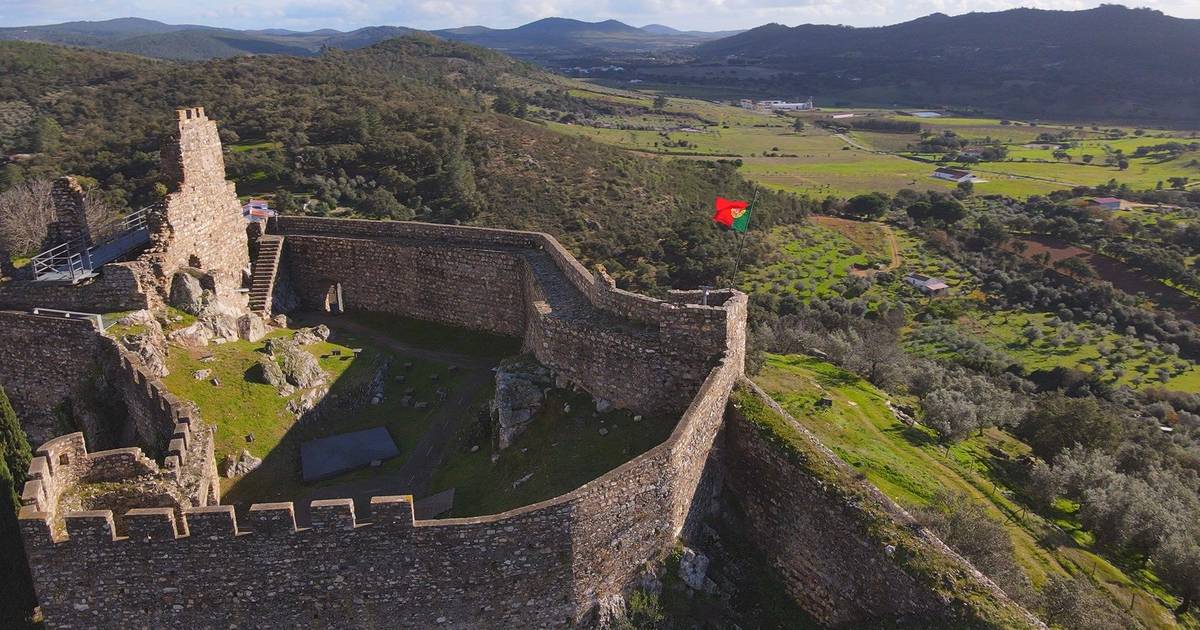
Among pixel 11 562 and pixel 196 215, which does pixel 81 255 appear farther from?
pixel 11 562

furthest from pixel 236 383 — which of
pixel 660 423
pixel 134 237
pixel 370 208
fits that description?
pixel 370 208

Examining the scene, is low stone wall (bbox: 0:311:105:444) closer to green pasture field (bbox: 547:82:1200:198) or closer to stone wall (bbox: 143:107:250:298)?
stone wall (bbox: 143:107:250:298)

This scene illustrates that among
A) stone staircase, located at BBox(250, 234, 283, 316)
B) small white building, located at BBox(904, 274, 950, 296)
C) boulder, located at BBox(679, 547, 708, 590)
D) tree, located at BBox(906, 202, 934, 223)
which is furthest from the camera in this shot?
tree, located at BBox(906, 202, 934, 223)

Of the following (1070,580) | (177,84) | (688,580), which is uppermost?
(177,84)

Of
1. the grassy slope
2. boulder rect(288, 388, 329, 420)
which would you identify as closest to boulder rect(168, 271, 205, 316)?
boulder rect(288, 388, 329, 420)

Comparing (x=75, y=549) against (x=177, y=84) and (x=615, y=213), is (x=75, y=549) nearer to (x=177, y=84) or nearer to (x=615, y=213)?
(x=615, y=213)
